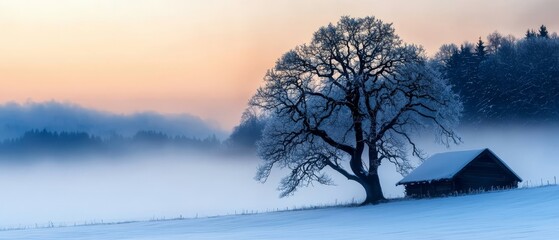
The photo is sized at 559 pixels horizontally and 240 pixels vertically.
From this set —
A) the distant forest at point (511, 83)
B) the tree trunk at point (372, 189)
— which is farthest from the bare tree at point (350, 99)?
the distant forest at point (511, 83)

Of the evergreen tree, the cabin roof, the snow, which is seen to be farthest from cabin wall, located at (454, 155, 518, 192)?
the evergreen tree

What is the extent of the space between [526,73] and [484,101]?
682cm

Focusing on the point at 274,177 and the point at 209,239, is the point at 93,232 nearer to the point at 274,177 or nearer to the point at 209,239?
the point at 209,239

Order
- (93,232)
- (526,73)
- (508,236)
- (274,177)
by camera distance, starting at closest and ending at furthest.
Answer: (508,236) < (93,232) < (526,73) < (274,177)

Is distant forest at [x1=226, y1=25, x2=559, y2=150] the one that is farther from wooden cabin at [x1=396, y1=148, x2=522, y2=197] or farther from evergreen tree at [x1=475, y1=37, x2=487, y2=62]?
wooden cabin at [x1=396, y1=148, x2=522, y2=197]

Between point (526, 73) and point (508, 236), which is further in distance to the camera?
point (526, 73)

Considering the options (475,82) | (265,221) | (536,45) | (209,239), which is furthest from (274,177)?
(209,239)

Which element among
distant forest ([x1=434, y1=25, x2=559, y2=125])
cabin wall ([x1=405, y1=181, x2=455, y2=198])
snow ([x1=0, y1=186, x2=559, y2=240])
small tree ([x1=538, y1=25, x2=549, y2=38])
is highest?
small tree ([x1=538, y1=25, x2=549, y2=38])

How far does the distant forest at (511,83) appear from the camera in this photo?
4262 inches

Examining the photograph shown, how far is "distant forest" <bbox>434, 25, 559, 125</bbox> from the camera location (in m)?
108

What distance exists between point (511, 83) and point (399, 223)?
73.1 meters

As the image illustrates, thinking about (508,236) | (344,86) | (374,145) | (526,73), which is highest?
(526,73)

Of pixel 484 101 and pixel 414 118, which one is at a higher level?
pixel 484 101

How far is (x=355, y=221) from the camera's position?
4762 centimetres
